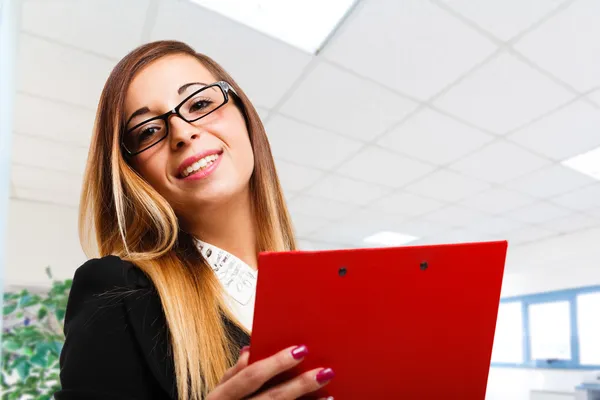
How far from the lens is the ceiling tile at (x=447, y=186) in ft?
13.5

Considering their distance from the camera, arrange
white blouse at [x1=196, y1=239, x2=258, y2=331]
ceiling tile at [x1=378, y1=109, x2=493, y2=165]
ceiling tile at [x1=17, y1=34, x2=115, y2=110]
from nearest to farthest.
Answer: white blouse at [x1=196, y1=239, x2=258, y2=331] < ceiling tile at [x1=17, y1=34, x2=115, y2=110] < ceiling tile at [x1=378, y1=109, x2=493, y2=165]

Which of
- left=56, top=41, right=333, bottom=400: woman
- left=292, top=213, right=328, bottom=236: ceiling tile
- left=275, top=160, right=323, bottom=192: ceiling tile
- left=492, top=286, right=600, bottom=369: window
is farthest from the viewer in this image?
left=492, top=286, right=600, bottom=369: window

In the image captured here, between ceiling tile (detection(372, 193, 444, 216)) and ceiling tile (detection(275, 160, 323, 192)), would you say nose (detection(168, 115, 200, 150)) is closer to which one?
ceiling tile (detection(275, 160, 323, 192))

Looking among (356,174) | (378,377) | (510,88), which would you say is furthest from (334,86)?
(378,377)

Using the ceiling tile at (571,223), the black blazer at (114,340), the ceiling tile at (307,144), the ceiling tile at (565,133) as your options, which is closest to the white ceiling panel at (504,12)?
the ceiling tile at (565,133)

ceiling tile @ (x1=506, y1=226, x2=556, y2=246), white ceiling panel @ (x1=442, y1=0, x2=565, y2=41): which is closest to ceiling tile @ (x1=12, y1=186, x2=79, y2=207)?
white ceiling panel @ (x1=442, y1=0, x2=565, y2=41)

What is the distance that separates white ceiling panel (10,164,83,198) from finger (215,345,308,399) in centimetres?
414

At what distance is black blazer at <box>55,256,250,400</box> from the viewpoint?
1.63ft

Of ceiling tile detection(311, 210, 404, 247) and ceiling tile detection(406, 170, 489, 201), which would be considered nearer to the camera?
ceiling tile detection(406, 170, 489, 201)

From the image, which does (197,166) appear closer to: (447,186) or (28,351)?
(28,351)

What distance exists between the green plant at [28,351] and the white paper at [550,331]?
20.1 ft

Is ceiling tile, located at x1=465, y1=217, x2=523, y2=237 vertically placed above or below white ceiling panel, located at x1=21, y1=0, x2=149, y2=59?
above

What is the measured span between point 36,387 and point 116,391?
2498 millimetres

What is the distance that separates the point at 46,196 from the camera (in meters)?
4.61
